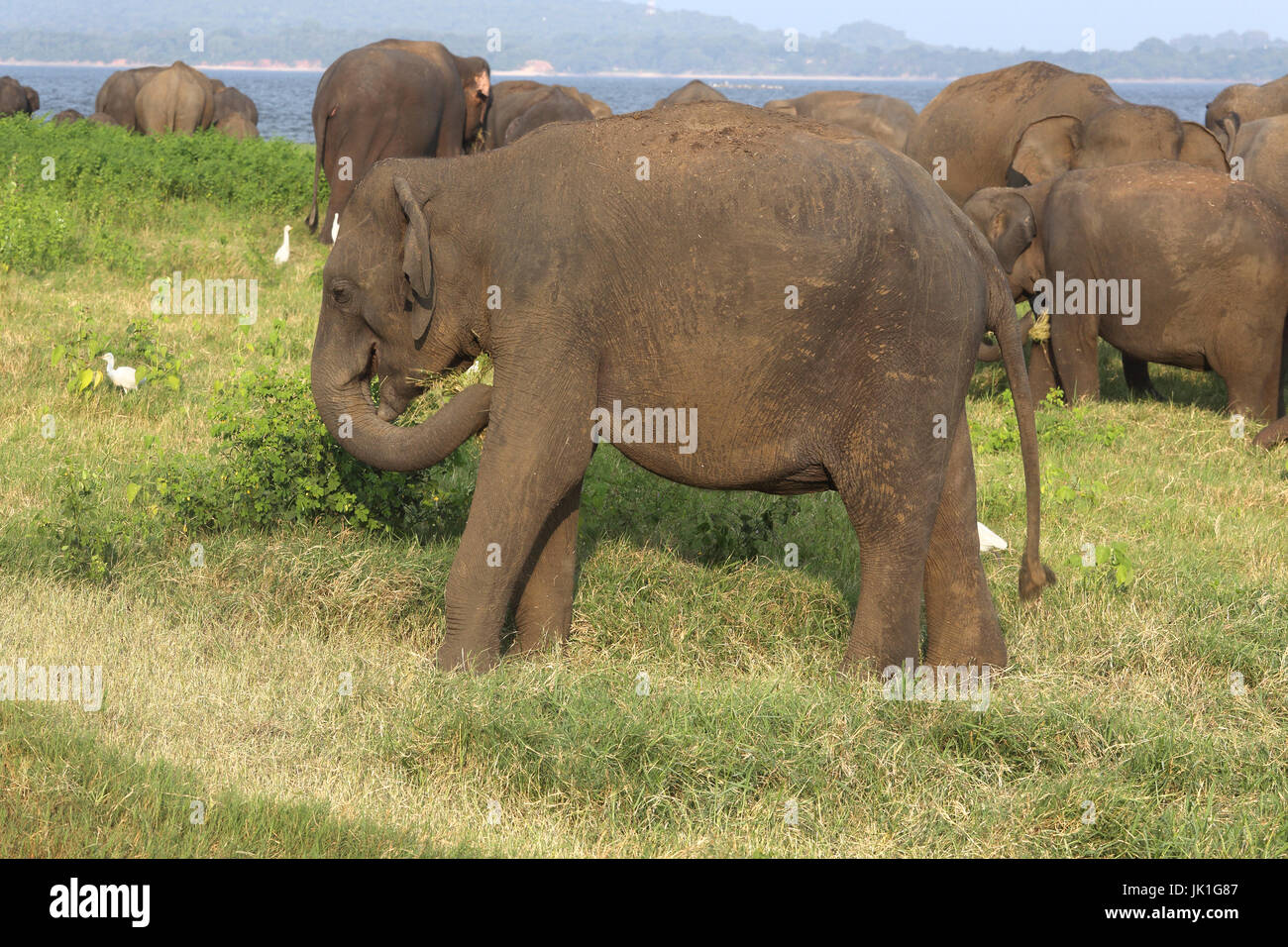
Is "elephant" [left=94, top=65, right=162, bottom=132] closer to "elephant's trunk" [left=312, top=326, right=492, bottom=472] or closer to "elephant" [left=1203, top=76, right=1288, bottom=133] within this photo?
"elephant" [left=1203, top=76, right=1288, bottom=133]

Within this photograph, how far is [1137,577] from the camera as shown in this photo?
6.93 m

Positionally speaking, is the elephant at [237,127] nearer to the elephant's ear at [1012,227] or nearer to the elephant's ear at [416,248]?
the elephant's ear at [1012,227]

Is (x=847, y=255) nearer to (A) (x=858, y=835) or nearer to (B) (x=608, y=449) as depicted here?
(A) (x=858, y=835)

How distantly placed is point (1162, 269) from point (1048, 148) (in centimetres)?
394

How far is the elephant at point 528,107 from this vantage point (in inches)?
850

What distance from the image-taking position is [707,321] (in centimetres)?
518

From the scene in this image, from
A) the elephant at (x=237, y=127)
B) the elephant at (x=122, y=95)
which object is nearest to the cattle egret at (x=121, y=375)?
the elephant at (x=237, y=127)

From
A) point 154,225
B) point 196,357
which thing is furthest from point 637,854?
point 154,225

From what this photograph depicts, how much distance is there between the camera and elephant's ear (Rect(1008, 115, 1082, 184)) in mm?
13703

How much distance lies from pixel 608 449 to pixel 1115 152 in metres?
7.17

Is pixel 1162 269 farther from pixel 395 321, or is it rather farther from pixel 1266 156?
pixel 395 321

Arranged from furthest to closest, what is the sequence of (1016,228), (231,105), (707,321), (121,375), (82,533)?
(231,105) < (1016,228) < (121,375) < (82,533) < (707,321)

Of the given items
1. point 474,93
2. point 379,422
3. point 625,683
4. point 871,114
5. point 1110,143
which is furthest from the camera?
point 871,114

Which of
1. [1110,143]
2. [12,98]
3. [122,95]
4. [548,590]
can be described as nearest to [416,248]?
[548,590]
